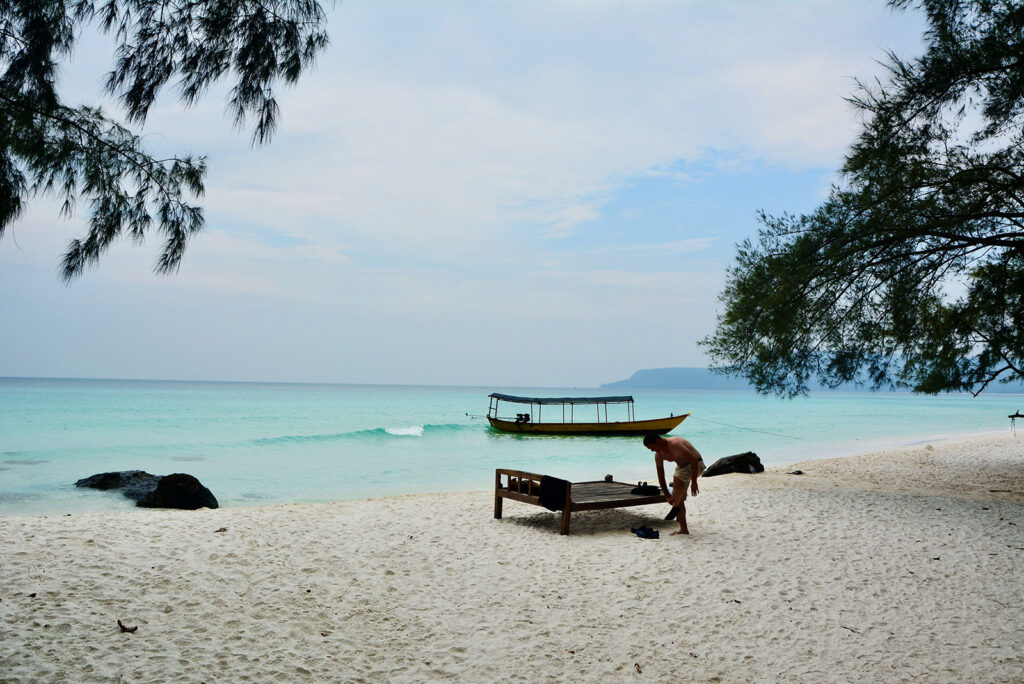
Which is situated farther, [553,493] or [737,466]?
[737,466]

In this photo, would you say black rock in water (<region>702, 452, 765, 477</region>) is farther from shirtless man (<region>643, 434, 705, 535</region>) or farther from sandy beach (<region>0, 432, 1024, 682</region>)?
shirtless man (<region>643, 434, 705, 535</region>)

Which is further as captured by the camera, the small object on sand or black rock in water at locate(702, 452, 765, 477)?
black rock in water at locate(702, 452, 765, 477)

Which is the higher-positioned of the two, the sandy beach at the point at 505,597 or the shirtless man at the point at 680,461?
the shirtless man at the point at 680,461

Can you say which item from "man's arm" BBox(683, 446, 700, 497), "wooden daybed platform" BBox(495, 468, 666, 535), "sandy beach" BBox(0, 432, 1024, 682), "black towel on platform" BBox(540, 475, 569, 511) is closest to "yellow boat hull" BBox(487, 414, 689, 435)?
"wooden daybed platform" BBox(495, 468, 666, 535)

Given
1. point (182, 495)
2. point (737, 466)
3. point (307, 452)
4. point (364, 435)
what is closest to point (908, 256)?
point (737, 466)

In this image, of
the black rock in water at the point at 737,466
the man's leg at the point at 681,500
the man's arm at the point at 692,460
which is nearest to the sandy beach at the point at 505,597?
the man's leg at the point at 681,500

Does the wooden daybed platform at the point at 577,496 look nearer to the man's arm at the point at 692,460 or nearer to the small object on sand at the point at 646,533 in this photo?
the small object on sand at the point at 646,533

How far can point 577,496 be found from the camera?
818 cm

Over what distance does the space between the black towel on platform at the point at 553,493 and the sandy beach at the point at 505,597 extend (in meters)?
0.40

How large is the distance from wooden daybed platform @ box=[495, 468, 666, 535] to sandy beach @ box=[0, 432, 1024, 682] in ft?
1.04

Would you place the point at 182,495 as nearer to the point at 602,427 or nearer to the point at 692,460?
the point at 692,460

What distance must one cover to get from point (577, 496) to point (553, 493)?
554mm

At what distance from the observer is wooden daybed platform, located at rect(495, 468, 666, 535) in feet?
25.2

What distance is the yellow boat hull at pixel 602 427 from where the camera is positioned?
104ft
